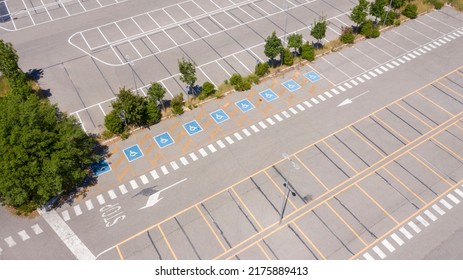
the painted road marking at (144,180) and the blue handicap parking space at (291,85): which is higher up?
the blue handicap parking space at (291,85)

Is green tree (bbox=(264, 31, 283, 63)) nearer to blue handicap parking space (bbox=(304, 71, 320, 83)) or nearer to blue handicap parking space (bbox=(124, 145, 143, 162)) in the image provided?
blue handicap parking space (bbox=(304, 71, 320, 83))

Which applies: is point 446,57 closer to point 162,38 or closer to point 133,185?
point 162,38

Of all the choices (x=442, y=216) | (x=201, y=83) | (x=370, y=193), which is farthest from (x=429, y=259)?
(x=201, y=83)

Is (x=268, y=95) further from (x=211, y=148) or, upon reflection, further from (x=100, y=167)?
(x=100, y=167)

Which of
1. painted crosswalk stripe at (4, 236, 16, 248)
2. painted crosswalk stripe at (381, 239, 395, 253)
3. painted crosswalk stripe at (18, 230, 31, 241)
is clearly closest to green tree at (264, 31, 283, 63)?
painted crosswalk stripe at (381, 239, 395, 253)

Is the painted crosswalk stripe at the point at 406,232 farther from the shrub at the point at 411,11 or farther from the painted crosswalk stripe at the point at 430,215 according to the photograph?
the shrub at the point at 411,11

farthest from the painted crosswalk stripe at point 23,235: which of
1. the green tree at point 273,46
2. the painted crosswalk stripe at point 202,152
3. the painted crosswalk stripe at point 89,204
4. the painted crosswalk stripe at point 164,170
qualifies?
the green tree at point 273,46

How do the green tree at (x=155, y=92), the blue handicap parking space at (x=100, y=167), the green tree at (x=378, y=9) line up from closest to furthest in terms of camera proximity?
1. the blue handicap parking space at (x=100, y=167)
2. the green tree at (x=155, y=92)
3. the green tree at (x=378, y=9)
